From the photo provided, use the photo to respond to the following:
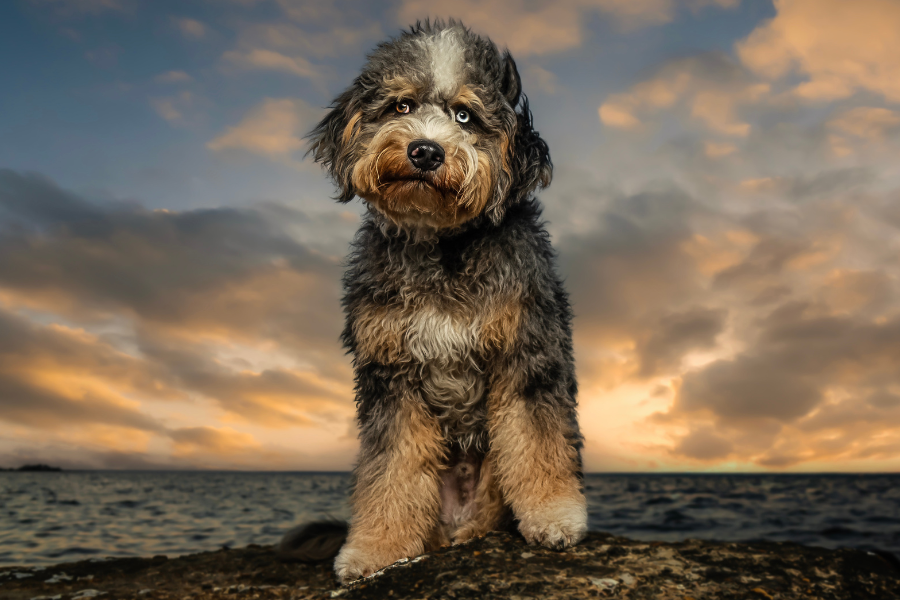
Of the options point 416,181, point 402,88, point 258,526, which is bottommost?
point 258,526

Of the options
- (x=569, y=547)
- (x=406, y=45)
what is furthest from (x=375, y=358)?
(x=406, y=45)

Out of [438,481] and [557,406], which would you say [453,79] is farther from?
[438,481]

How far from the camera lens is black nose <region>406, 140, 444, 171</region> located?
10.9 ft

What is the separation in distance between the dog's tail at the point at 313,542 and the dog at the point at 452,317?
2.46 ft

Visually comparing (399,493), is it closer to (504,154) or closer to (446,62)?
(504,154)

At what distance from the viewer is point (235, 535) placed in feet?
34.8

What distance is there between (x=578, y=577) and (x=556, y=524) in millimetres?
537

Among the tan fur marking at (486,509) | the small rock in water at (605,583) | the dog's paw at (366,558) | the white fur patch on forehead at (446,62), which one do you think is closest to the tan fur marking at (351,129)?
the white fur patch on forehead at (446,62)

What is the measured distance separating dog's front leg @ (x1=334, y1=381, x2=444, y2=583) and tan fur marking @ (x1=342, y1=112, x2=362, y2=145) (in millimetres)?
1584

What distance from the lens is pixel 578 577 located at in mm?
3240

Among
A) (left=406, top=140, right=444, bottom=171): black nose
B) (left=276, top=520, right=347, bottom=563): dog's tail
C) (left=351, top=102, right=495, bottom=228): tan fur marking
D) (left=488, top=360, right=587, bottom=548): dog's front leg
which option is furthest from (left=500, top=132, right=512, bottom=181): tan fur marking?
(left=276, top=520, right=347, bottom=563): dog's tail

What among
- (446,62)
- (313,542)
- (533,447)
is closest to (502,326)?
(533,447)

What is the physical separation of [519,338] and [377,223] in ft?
3.78

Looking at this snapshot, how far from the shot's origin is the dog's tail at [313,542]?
15.6ft
